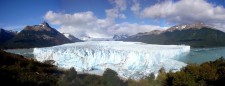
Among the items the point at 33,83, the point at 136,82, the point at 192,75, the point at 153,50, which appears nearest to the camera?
the point at 33,83

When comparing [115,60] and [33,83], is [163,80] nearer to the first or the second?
[115,60]

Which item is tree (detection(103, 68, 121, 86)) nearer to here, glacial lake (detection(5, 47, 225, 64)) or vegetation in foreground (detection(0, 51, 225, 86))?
vegetation in foreground (detection(0, 51, 225, 86))

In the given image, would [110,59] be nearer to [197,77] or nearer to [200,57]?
[197,77]

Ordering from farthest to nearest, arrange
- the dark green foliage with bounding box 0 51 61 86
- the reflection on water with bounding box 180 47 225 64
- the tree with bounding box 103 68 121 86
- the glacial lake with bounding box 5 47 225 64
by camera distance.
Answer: the reflection on water with bounding box 180 47 225 64 < the glacial lake with bounding box 5 47 225 64 < the tree with bounding box 103 68 121 86 < the dark green foliage with bounding box 0 51 61 86

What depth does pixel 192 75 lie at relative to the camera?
1275 inches

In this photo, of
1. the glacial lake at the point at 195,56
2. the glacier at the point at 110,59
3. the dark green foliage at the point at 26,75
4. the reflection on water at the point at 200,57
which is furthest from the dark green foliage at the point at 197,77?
the reflection on water at the point at 200,57

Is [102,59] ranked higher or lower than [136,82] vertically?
higher

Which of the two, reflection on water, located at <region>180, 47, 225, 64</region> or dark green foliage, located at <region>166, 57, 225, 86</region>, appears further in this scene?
reflection on water, located at <region>180, 47, 225, 64</region>

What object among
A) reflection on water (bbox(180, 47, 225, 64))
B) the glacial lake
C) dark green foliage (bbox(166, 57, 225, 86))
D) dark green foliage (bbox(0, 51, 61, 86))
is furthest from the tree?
reflection on water (bbox(180, 47, 225, 64))

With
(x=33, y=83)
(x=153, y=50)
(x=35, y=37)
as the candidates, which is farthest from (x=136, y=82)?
(x=35, y=37)

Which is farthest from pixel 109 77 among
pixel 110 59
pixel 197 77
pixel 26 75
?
pixel 197 77

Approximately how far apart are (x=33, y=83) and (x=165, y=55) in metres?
19.8

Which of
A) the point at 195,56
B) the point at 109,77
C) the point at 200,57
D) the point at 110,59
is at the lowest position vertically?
the point at 200,57

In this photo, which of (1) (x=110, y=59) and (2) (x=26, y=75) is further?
(1) (x=110, y=59)
